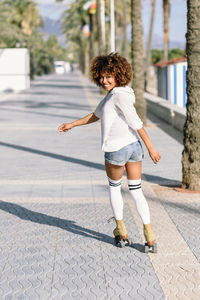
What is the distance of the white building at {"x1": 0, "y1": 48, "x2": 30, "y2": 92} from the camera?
46531 millimetres

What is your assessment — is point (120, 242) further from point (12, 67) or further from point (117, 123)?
point (12, 67)

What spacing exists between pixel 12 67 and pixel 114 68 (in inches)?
1669

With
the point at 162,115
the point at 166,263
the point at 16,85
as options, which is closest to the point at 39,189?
the point at 166,263

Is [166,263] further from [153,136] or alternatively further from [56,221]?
[153,136]

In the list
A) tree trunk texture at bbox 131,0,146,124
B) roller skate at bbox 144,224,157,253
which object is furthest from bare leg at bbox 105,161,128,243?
tree trunk texture at bbox 131,0,146,124

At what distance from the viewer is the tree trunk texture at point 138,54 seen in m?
17.8

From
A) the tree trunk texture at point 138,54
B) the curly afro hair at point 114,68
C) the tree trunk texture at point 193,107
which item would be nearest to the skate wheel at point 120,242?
the curly afro hair at point 114,68

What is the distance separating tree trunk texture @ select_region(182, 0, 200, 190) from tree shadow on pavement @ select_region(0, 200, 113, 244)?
2.18 m

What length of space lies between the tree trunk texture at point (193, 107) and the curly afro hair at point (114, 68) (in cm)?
305

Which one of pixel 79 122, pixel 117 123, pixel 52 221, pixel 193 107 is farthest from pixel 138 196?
pixel 193 107

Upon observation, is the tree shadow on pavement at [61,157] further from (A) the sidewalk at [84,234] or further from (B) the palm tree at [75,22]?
(B) the palm tree at [75,22]

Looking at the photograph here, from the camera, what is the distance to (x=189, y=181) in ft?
27.0

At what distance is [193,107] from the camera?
8305 millimetres

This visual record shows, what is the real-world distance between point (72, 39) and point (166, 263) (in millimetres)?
98054
